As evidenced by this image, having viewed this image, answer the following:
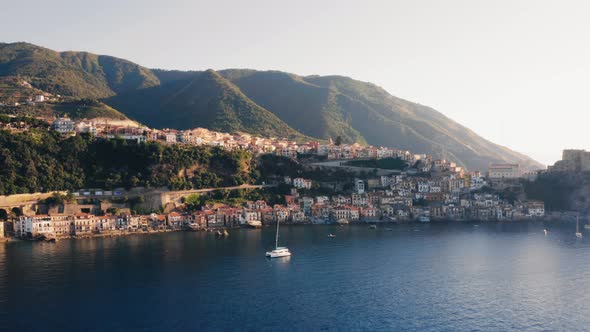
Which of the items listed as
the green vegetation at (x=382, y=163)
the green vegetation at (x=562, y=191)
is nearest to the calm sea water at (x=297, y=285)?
the green vegetation at (x=562, y=191)

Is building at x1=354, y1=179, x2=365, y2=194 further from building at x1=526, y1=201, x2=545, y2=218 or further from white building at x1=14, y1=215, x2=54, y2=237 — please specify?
white building at x1=14, y1=215, x2=54, y2=237

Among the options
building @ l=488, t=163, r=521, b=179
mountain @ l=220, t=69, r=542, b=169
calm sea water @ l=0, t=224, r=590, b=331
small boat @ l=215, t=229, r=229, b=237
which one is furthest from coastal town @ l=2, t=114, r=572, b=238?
mountain @ l=220, t=69, r=542, b=169

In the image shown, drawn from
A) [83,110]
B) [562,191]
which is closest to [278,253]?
[562,191]

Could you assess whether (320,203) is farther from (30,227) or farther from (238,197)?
(30,227)

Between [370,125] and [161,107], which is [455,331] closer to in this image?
[161,107]

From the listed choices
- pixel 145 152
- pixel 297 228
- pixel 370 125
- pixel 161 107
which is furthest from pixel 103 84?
pixel 297 228

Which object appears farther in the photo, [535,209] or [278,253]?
[535,209]
